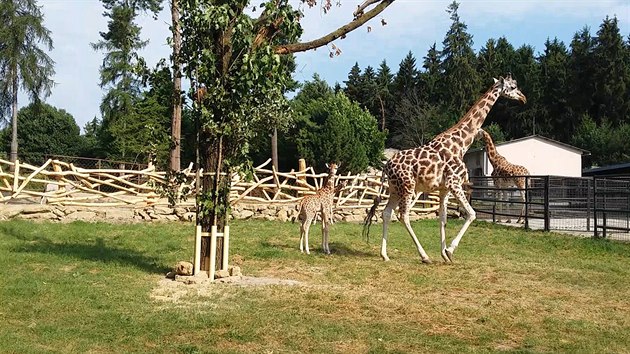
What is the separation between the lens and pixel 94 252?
10.9 m

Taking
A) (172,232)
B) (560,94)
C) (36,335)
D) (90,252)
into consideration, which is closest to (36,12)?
(172,232)

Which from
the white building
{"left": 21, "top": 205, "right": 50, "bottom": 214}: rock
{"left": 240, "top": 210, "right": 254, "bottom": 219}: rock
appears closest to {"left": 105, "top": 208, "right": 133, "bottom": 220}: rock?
{"left": 21, "top": 205, "right": 50, "bottom": 214}: rock

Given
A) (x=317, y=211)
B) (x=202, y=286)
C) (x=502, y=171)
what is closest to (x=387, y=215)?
(x=317, y=211)

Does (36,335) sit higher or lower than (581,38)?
lower

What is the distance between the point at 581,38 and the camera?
54344 millimetres

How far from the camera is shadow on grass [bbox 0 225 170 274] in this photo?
990 cm

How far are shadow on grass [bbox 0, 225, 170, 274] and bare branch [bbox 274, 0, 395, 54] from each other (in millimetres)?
3722

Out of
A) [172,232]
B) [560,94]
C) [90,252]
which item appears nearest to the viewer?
[90,252]

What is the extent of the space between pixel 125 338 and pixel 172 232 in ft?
28.3

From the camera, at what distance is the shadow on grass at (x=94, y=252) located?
9.90 metres

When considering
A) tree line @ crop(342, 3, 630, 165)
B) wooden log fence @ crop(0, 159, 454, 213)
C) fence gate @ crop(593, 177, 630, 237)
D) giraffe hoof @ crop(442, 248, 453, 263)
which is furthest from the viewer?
tree line @ crop(342, 3, 630, 165)

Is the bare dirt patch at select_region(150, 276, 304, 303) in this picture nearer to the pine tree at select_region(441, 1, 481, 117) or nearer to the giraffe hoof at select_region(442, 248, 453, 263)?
the giraffe hoof at select_region(442, 248, 453, 263)

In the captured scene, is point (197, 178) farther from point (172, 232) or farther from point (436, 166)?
point (172, 232)

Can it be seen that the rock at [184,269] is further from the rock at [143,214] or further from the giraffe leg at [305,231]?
the rock at [143,214]
